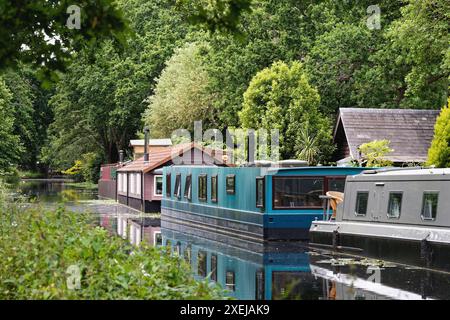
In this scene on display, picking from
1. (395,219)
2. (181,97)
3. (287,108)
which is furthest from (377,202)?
(181,97)

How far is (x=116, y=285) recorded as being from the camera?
10.3 m

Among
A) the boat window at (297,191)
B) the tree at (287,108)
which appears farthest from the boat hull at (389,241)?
the tree at (287,108)

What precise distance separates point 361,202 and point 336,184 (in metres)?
4.79

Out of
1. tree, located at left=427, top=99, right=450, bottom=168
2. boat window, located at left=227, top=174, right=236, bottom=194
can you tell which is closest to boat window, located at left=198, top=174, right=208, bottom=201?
boat window, located at left=227, top=174, right=236, bottom=194

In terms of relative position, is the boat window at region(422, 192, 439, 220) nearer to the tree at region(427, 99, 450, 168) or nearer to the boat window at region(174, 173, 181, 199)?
the tree at region(427, 99, 450, 168)

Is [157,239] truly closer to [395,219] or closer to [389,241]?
[395,219]

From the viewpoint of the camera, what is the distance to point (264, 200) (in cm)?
2689

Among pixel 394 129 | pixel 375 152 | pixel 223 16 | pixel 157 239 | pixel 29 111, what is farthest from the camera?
pixel 29 111

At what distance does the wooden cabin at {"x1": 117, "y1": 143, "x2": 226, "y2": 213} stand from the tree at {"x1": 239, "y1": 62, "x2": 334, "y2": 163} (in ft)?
10.7

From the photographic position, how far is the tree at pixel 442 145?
111 ft

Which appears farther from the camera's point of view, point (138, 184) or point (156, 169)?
point (138, 184)

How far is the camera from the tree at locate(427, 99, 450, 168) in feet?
111

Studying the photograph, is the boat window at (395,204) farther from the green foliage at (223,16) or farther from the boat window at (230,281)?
the green foliage at (223,16)
